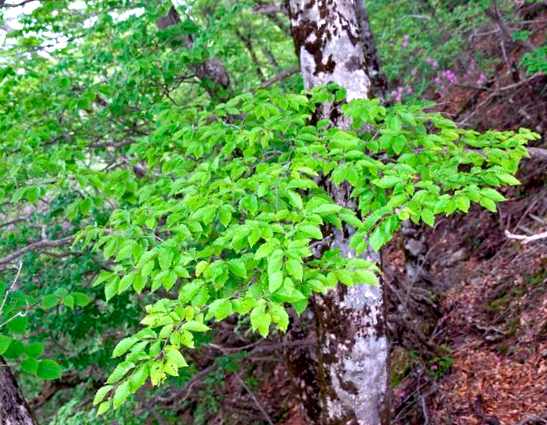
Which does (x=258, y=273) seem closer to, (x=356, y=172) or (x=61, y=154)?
(x=356, y=172)

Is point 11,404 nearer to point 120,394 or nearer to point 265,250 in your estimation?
point 120,394

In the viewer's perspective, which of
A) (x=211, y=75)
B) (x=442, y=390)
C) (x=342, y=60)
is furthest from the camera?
(x=211, y=75)

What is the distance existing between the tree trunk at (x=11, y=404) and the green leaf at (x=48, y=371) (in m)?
0.67

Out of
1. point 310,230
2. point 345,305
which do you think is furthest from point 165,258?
point 345,305

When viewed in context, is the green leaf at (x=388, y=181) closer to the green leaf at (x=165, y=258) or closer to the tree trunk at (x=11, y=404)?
the green leaf at (x=165, y=258)

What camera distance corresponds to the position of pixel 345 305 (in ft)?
11.8

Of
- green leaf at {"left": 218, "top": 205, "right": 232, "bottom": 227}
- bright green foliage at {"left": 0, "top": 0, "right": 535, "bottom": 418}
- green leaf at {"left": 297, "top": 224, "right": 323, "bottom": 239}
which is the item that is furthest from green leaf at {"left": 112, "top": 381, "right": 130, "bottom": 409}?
green leaf at {"left": 297, "top": 224, "right": 323, "bottom": 239}

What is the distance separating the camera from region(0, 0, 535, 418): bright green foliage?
213 cm

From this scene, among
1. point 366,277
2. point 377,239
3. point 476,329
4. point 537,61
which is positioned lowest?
point 476,329

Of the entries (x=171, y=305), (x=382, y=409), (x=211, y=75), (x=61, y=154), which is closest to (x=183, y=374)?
(x=382, y=409)

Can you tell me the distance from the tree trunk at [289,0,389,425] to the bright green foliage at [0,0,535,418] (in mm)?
320

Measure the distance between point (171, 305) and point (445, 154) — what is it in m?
1.73

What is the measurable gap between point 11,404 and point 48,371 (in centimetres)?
83

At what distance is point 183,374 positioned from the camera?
5398 millimetres
